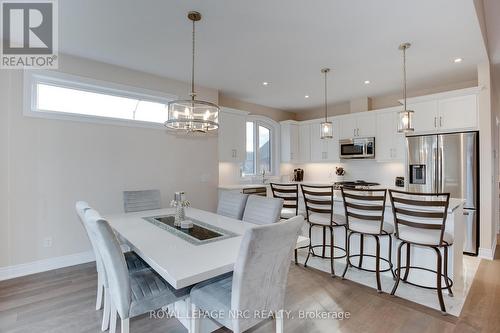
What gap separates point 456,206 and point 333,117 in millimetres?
3681

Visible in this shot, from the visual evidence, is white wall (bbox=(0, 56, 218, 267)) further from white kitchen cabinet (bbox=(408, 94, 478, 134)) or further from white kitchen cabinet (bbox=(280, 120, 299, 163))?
white kitchen cabinet (bbox=(408, 94, 478, 134))

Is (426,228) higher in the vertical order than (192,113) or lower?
lower

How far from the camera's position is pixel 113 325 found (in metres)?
1.87

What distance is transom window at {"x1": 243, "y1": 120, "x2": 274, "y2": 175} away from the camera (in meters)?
6.00

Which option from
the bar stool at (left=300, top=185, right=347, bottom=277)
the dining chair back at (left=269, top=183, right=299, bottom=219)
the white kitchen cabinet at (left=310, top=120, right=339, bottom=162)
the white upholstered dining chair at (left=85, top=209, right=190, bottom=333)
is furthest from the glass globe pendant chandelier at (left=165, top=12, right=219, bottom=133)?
the white kitchen cabinet at (left=310, top=120, right=339, bottom=162)

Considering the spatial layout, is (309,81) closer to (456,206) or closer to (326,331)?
(456,206)

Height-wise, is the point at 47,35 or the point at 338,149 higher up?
the point at 47,35

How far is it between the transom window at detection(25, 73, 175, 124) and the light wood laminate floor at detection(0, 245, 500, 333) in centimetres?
207

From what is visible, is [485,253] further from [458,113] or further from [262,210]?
[262,210]

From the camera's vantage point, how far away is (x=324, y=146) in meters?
6.09

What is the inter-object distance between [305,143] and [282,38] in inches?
149

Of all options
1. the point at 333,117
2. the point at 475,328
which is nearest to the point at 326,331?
the point at 475,328

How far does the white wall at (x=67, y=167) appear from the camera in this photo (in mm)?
3033

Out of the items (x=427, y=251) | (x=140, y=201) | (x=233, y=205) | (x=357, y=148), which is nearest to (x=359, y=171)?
(x=357, y=148)
